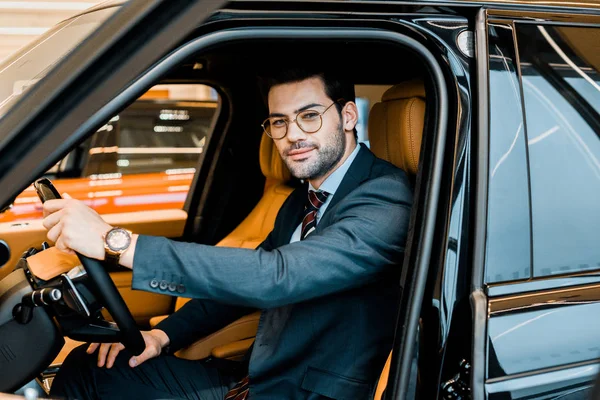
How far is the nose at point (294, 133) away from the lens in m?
1.77

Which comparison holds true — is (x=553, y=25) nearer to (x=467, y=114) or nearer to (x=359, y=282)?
(x=467, y=114)

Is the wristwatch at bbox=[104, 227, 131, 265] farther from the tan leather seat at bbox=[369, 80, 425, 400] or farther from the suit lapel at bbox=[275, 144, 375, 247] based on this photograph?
the tan leather seat at bbox=[369, 80, 425, 400]

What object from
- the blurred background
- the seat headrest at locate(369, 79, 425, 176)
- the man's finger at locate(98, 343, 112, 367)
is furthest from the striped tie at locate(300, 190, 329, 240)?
the blurred background

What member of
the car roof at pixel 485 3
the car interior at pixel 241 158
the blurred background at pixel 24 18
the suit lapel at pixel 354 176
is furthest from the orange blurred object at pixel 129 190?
the blurred background at pixel 24 18

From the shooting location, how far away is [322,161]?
70.1 inches

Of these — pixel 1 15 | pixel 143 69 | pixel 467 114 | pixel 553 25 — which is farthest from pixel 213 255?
pixel 1 15

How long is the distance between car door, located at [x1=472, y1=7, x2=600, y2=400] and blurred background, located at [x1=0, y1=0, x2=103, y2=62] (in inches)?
295

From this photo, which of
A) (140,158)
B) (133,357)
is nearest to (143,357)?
(133,357)

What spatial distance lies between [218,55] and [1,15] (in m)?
7.26

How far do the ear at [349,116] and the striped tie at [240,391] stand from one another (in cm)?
70

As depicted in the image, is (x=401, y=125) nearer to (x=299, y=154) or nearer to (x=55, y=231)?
(x=299, y=154)

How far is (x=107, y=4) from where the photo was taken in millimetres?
1369

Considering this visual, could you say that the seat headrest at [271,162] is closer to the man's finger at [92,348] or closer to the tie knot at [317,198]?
the tie knot at [317,198]

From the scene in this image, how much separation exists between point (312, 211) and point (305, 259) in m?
0.38
